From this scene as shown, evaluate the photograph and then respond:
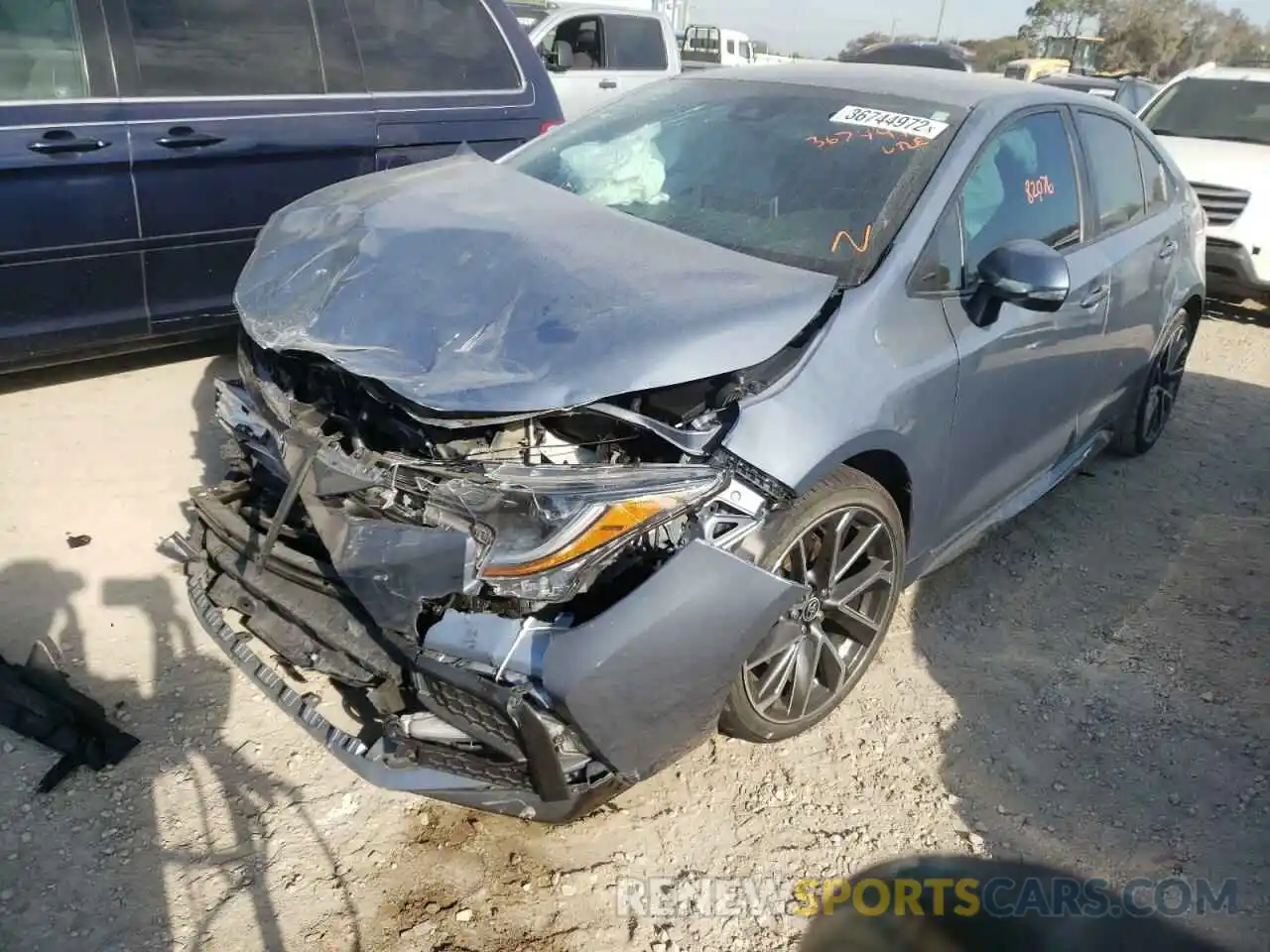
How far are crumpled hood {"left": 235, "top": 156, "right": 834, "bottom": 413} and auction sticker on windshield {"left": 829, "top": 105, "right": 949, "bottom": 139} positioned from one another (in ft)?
2.48

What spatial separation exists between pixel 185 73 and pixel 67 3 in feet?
1.59

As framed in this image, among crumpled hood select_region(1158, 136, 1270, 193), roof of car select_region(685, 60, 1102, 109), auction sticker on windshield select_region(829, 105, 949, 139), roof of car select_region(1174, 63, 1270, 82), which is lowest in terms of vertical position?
crumpled hood select_region(1158, 136, 1270, 193)

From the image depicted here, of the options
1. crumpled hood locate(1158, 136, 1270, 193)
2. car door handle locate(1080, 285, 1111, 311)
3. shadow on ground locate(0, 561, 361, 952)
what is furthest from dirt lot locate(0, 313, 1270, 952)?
crumpled hood locate(1158, 136, 1270, 193)

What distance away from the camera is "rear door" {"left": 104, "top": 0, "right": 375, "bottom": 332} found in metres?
4.29

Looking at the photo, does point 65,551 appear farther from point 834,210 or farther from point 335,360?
point 834,210

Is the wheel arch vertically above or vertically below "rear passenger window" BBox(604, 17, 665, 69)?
below

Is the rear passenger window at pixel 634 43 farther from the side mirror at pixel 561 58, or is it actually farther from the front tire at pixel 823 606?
the front tire at pixel 823 606

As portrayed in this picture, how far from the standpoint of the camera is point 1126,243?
3.84m

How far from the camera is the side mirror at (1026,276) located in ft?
9.01

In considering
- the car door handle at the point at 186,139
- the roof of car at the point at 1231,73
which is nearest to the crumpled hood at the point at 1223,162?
the roof of car at the point at 1231,73

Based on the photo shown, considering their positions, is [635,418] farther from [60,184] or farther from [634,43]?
[634,43]

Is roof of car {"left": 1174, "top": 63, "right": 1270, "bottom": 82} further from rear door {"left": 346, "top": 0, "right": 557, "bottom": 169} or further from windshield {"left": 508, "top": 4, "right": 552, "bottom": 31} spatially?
rear door {"left": 346, "top": 0, "right": 557, "bottom": 169}

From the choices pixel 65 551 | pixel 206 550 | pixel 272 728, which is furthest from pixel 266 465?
pixel 65 551

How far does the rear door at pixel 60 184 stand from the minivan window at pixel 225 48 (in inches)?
7.9
